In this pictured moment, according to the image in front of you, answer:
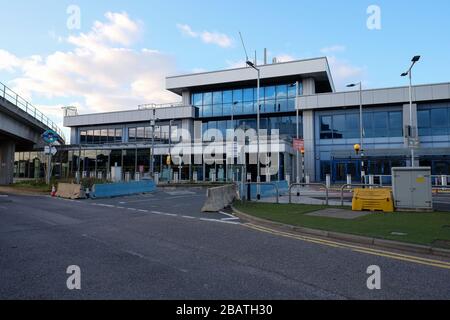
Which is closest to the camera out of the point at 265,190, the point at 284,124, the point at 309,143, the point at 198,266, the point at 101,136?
the point at 198,266

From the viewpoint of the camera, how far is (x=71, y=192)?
22.9 m

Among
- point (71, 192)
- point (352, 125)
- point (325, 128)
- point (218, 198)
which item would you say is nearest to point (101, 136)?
point (325, 128)

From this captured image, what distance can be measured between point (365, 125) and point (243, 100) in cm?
1554

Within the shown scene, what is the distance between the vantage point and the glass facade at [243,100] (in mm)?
44500

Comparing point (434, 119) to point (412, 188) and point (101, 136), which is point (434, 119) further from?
point (101, 136)

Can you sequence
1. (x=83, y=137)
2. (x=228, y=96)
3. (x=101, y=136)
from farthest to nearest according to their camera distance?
(x=83, y=137)
(x=101, y=136)
(x=228, y=96)

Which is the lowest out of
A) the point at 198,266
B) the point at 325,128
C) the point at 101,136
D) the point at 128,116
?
the point at 198,266

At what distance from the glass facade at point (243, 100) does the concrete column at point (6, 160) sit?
23280 millimetres

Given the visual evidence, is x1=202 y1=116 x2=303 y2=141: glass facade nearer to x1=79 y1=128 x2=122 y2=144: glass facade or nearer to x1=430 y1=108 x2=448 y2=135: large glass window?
x1=430 y1=108 x2=448 y2=135: large glass window

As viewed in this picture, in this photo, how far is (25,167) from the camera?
6116 cm

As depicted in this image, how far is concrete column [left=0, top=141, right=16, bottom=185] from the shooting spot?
127ft
